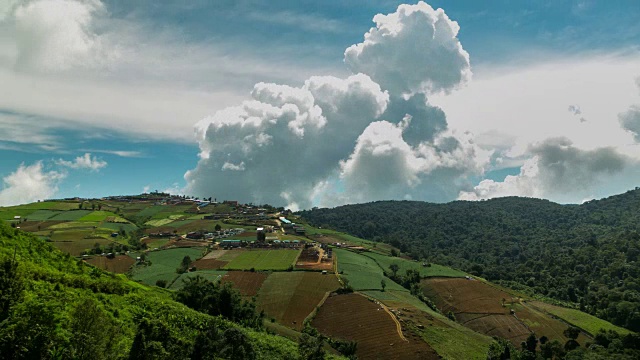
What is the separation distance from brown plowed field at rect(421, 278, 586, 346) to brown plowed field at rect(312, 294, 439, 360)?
35.9 m

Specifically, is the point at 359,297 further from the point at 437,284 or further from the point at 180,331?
the point at 180,331

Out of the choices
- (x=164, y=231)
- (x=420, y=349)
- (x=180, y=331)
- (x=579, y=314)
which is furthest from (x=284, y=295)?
(x=164, y=231)

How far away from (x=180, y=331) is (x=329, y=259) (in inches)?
4023

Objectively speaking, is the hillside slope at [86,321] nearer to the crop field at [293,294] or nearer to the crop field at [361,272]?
the crop field at [293,294]

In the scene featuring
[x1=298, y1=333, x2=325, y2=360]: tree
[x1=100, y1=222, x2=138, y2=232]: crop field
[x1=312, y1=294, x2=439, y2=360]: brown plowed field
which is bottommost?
[x1=312, y1=294, x2=439, y2=360]: brown plowed field

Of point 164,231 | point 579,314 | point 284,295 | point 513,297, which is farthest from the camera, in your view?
point 164,231

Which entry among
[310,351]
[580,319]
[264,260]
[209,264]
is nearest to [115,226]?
[209,264]

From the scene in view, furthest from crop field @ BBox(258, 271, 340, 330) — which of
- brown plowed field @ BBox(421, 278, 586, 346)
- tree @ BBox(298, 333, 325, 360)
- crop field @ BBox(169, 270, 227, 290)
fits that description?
brown plowed field @ BBox(421, 278, 586, 346)

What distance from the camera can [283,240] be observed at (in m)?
181

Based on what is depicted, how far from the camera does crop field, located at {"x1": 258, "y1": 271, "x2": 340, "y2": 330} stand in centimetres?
9512

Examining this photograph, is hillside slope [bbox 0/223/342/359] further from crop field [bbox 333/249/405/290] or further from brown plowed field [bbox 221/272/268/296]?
crop field [bbox 333/249/405/290]

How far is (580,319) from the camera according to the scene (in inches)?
4796

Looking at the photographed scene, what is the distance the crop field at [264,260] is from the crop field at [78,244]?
171ft

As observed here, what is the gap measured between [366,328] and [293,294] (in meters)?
27.1
